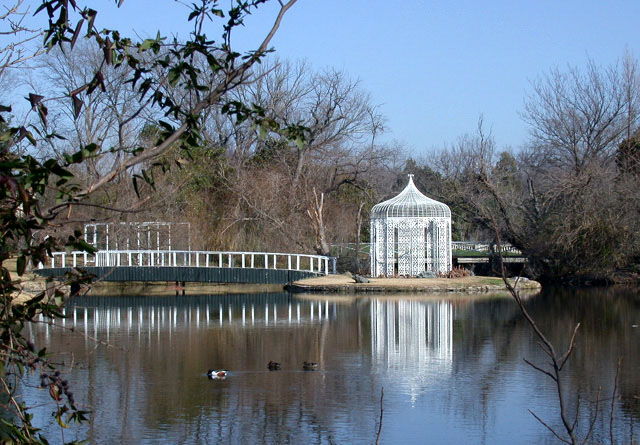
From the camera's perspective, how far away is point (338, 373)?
13938mm

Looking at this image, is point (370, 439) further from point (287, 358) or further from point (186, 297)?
point (186, 297)

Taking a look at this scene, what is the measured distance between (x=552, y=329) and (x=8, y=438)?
17.1m

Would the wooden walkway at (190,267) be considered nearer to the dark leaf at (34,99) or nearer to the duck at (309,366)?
the duck at (309,366)

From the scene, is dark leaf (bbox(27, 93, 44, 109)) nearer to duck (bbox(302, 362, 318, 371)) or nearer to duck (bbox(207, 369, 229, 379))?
duck (bbox(207, 369, 229, 379))

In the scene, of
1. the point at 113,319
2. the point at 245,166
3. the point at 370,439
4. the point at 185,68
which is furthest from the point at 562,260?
the point at 185,68

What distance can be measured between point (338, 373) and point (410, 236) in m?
17.3

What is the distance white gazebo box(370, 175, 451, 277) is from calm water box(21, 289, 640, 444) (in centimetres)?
668

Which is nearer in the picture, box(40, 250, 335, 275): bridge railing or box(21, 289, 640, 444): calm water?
box(21, 289, 640, 444): calm water

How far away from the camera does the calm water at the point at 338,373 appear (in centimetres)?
1052

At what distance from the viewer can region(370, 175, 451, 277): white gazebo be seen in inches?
1216

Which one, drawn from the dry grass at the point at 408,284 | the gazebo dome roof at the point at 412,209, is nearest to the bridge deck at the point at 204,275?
the dry grass at the point at 408,284

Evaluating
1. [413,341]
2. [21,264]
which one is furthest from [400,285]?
[21,264]

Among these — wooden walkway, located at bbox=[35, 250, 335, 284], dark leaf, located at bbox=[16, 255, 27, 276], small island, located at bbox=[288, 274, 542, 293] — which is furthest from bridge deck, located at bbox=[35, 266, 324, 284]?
dark leaf, located at bbox=[16, 255, 27, 276]

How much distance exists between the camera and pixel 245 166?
37.2 meters
